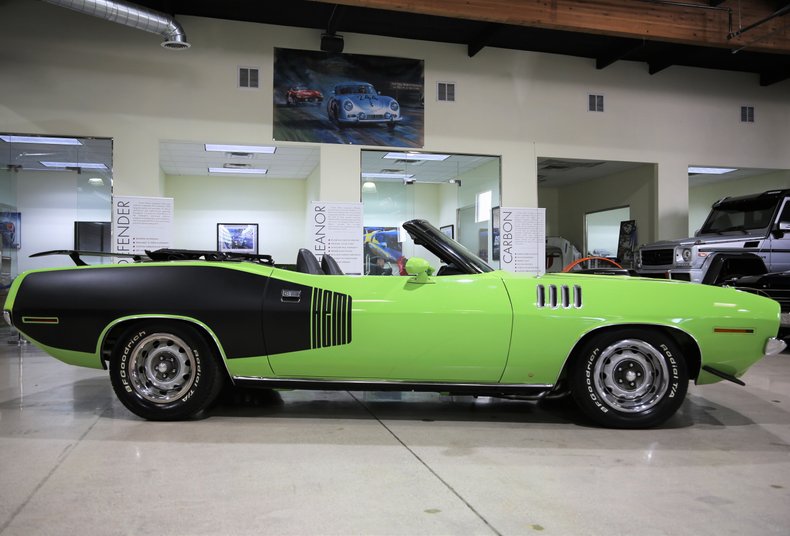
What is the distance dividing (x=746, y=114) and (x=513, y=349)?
10.5 m

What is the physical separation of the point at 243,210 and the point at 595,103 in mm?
10366

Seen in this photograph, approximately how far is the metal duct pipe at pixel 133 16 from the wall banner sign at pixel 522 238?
5551 millimetres

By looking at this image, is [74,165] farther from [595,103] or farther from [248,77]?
[595,103]

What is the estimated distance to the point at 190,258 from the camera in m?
4.21

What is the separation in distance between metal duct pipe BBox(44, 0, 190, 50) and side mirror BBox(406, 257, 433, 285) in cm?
593

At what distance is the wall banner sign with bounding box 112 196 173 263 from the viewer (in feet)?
28.2

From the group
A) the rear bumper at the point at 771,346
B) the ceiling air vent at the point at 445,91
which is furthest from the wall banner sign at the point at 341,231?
the rear bumper at the point at 771,346

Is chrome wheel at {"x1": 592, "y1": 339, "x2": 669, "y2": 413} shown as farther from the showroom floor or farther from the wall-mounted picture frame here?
the wall-mounted picture frame

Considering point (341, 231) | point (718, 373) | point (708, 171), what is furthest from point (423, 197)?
point (718, 373)

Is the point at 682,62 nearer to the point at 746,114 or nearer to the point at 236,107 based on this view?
the point at 746,114

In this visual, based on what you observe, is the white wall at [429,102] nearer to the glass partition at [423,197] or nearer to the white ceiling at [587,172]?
the glass partition at [423,197]

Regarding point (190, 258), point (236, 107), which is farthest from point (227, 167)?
point (190, 258)

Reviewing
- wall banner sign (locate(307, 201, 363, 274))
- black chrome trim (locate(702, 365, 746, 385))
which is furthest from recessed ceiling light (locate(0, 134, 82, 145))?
black chrome trim (locate(702, 365, 746, 385))

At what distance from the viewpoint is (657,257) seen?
31.4ft
